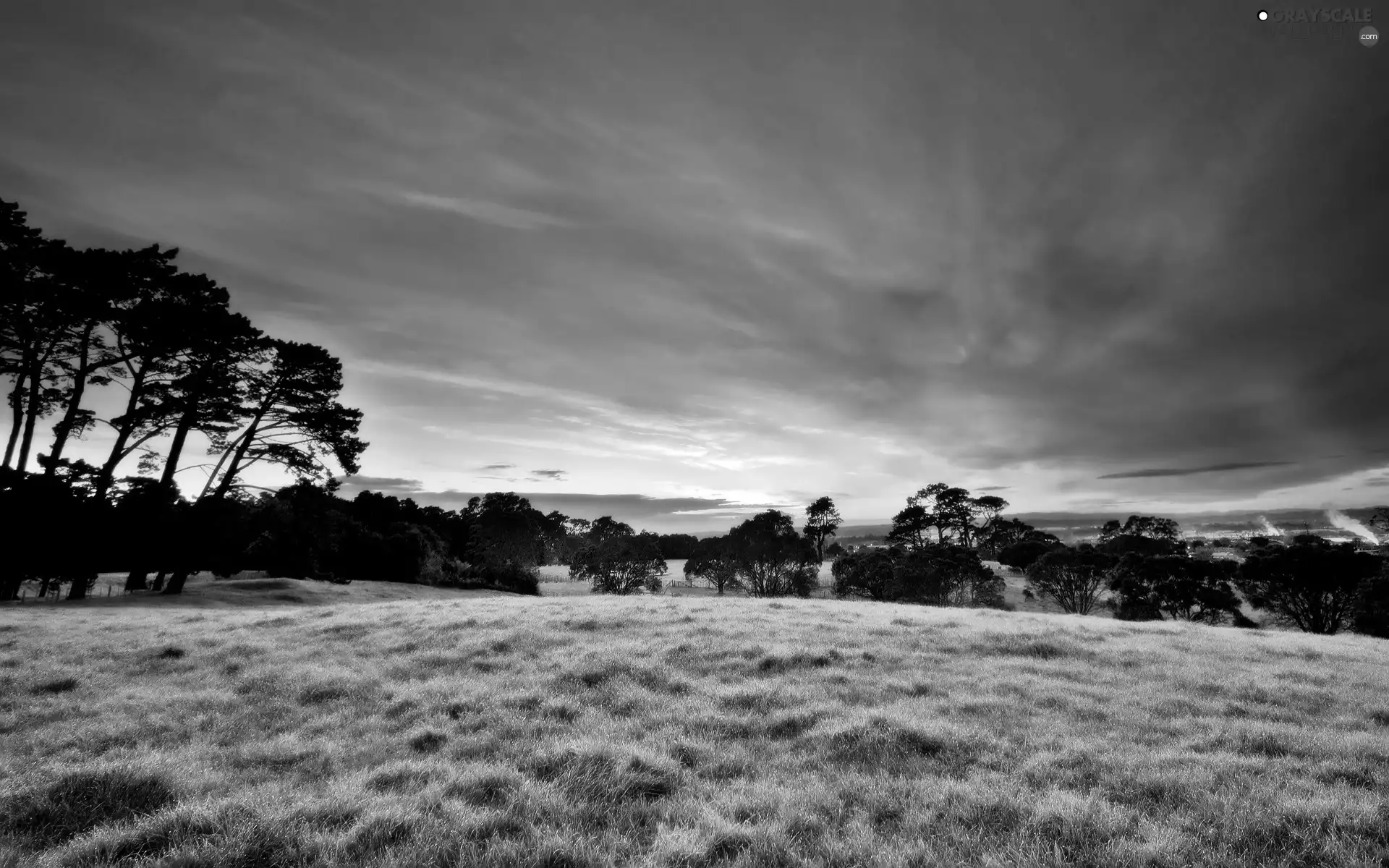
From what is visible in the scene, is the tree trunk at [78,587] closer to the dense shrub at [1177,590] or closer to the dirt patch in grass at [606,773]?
the dirt patch in grass at [606,773]

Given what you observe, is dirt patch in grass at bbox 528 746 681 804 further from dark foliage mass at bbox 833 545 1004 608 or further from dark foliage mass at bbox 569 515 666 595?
dark foliage mass at bbox 833 545 1004 608

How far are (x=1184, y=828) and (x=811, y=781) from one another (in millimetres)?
3549

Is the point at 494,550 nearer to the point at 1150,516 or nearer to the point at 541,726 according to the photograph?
the point at 541,726

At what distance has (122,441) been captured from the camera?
30.6 metres

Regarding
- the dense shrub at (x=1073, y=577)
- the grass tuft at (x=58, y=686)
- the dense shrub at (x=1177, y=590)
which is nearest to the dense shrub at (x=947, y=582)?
the dense shrub at (x=1073, y=577)

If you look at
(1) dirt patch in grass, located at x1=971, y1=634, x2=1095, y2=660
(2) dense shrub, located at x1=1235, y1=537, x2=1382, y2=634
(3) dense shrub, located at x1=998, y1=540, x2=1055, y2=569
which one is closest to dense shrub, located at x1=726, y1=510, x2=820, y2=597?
(3) dense shrub, located at x1=998, y1=540, x2=1055, y2=569

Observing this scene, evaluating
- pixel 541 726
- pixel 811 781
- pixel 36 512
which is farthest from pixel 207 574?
pixel 811 781

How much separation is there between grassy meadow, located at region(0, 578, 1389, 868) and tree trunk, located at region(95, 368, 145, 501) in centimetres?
1918

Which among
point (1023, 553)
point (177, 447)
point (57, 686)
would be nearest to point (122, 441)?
point (177, 447)

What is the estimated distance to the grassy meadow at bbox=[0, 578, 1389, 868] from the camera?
5086 mm

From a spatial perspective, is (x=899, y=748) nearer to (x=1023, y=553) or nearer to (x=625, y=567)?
(x=625, y=567)

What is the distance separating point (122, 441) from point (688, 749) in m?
38.6

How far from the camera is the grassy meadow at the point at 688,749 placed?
5086 millimetres

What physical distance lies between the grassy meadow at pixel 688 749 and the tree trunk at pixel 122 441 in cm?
1918
